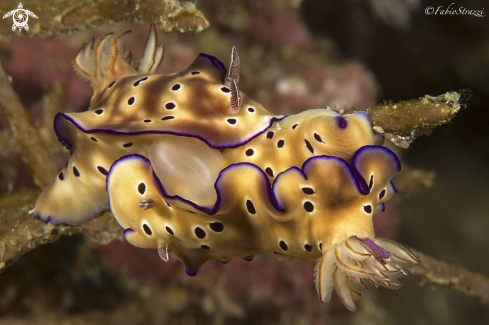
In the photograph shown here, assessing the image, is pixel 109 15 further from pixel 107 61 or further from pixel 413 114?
pixel 413 114

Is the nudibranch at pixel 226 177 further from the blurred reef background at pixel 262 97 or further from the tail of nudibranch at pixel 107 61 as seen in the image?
the blurred reef background at pixel 262 97

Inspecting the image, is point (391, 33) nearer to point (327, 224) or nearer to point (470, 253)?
point (470, 253)

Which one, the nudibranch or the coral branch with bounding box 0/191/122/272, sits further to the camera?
the coral branch with bounding box 0/191/122/272

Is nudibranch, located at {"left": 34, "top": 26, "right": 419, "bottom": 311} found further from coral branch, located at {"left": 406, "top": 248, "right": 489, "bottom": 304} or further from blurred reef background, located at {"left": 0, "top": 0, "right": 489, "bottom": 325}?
blurred reef background, located at {"left": 0, "top": 0, "right": 489, "bottom": 325}

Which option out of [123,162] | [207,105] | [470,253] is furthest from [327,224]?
[470,253]

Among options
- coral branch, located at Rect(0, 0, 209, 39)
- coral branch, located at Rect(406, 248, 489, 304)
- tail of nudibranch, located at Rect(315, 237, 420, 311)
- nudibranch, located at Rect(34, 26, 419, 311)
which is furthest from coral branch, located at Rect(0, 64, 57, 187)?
coral branch, located at Rect(406, 248, 489, 304)

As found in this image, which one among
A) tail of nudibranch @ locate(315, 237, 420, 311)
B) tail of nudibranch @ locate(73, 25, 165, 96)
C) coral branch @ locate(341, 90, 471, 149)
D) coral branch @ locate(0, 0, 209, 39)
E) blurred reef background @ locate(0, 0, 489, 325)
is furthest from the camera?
blurred reef background @ locate(0, 0, 489, 325)
